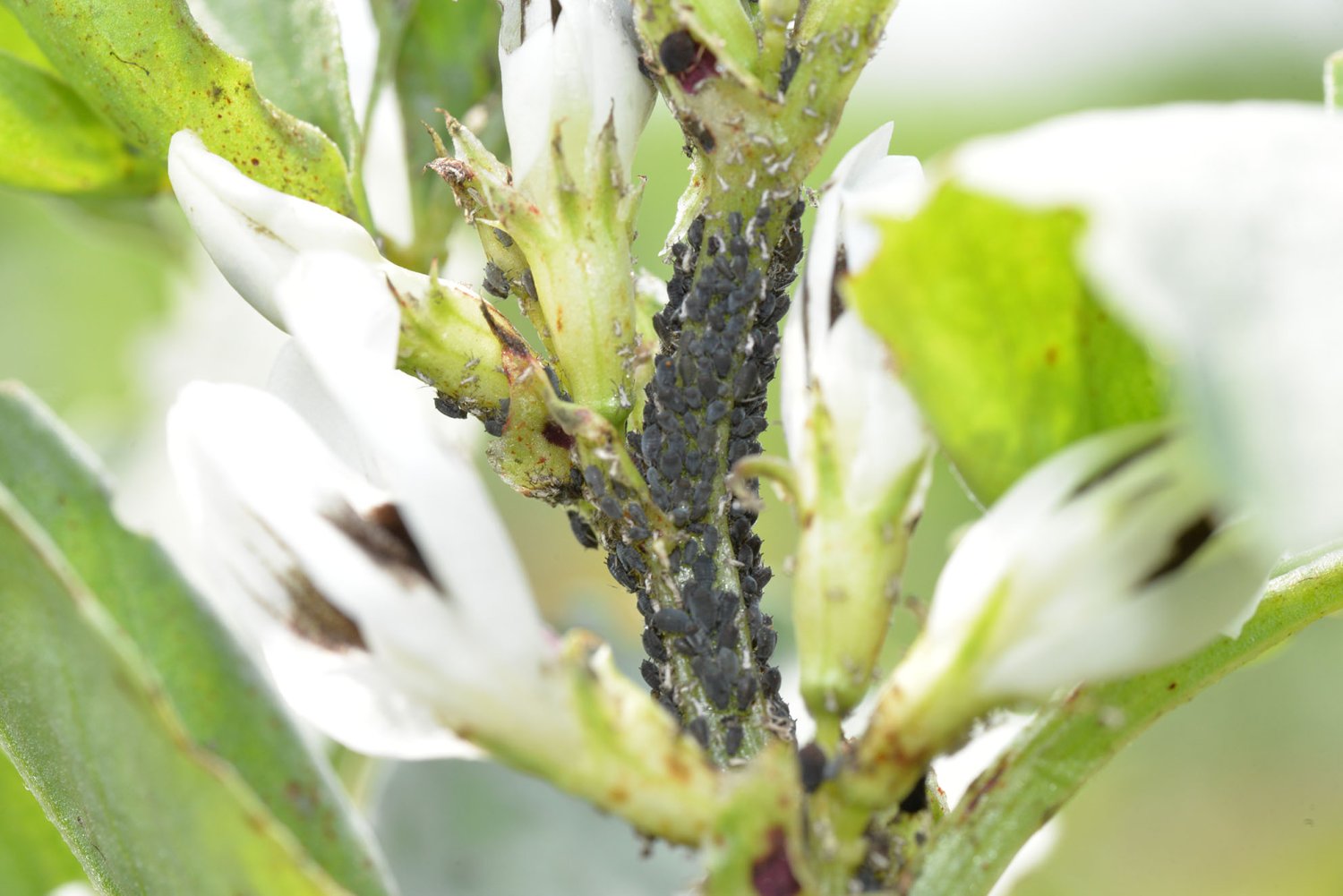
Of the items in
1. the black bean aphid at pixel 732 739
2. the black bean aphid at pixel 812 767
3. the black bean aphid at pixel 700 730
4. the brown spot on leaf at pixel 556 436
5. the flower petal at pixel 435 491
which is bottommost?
the black bean aphid at pixel 812 767

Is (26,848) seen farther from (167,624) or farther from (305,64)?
(305,64)

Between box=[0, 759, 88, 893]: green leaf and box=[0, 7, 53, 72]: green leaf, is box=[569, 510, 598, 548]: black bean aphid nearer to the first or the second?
box=[0, 759, 88, 893]: green leaf

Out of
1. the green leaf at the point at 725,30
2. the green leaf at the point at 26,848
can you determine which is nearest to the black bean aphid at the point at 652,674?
the green leaf at the point at 725,30

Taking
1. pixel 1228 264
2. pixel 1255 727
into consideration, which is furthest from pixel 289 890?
pixel 1255 727

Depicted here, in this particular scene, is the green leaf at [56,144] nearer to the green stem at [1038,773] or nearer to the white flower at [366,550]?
the white flower at [366,550]

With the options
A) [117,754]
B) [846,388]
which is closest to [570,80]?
[846,388]

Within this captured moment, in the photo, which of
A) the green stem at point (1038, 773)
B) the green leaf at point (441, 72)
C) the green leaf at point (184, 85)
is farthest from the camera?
the green leaf at point (441, 72)
